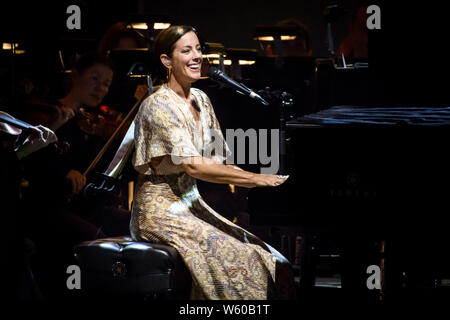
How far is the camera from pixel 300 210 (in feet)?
8.25

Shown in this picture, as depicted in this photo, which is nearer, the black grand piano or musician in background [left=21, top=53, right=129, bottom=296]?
the black grand piano

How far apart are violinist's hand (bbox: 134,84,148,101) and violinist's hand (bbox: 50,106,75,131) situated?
16.0 inches

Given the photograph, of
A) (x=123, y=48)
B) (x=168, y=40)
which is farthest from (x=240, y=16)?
(x=168, y=40)

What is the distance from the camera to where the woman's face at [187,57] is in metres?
3.01

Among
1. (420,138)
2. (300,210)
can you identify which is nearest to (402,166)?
(420,138)

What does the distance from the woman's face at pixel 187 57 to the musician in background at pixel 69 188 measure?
1.31 m

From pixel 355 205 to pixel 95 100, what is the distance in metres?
2.26

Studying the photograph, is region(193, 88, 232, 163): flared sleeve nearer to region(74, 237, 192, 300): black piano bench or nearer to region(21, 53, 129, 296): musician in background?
region(74, 237, 192, 300): black piano bench

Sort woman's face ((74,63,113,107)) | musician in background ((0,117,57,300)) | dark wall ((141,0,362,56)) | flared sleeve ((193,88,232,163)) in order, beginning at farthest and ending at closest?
dark wall ((141,0,362,56)) < woman's face ((74,63,113,107)) < flared sleeve ((193,88,232,163)) < musician in background ((0,117,57,300))


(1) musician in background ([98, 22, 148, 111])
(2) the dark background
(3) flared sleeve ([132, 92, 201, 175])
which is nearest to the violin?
(3) flared sleeve ([132, 92, 201, 175])

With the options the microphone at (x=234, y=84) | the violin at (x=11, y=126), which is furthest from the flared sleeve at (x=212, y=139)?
the violin at (x=11, y=126)

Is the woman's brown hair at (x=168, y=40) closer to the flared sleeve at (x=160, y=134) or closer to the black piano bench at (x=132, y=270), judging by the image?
the flared sleeve at (x=160, y=134)

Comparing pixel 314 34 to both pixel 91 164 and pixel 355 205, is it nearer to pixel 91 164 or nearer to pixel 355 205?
pixel 91 164

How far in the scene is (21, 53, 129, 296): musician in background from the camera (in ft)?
13.0
